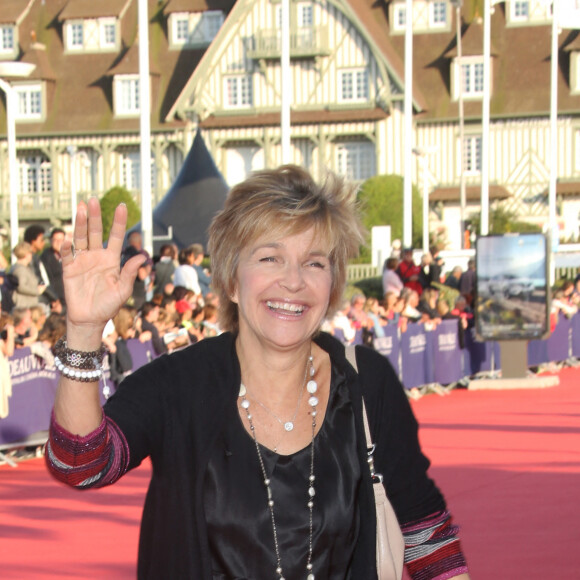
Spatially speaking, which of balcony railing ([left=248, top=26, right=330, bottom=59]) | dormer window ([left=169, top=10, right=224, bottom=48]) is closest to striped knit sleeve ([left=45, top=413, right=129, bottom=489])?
balcony railing ([left=248, top=26, right=330, bottom=59])

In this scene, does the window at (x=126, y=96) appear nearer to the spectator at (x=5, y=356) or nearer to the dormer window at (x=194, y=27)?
the dormer window at (x=194, y=27)

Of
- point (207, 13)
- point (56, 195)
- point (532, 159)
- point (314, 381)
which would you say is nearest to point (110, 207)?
point (56, 195)

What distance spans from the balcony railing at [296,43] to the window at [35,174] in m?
10.5

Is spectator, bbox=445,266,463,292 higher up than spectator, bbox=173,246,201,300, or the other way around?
spectator, bbox=173,246,201,300

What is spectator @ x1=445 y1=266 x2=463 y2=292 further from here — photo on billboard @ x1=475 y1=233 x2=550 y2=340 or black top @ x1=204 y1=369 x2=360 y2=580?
black top @ x1=204 y1=369 x2=360 y2=580

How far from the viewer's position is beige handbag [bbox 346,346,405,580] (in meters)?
3.61

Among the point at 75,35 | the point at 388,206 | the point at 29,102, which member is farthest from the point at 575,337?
the point at 75,35

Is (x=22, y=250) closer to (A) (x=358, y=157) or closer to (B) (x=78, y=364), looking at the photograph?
(B) (x=78, y=364)

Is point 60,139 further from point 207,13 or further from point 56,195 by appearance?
point 207,13

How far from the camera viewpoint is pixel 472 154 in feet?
176

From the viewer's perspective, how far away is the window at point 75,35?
188ft

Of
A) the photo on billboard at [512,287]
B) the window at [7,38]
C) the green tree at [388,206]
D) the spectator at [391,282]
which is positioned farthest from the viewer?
the window at [7,38]

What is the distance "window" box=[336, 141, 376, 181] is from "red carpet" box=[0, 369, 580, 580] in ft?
125

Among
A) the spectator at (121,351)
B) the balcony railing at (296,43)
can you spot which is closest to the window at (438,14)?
the balcony railing at (296,43)
